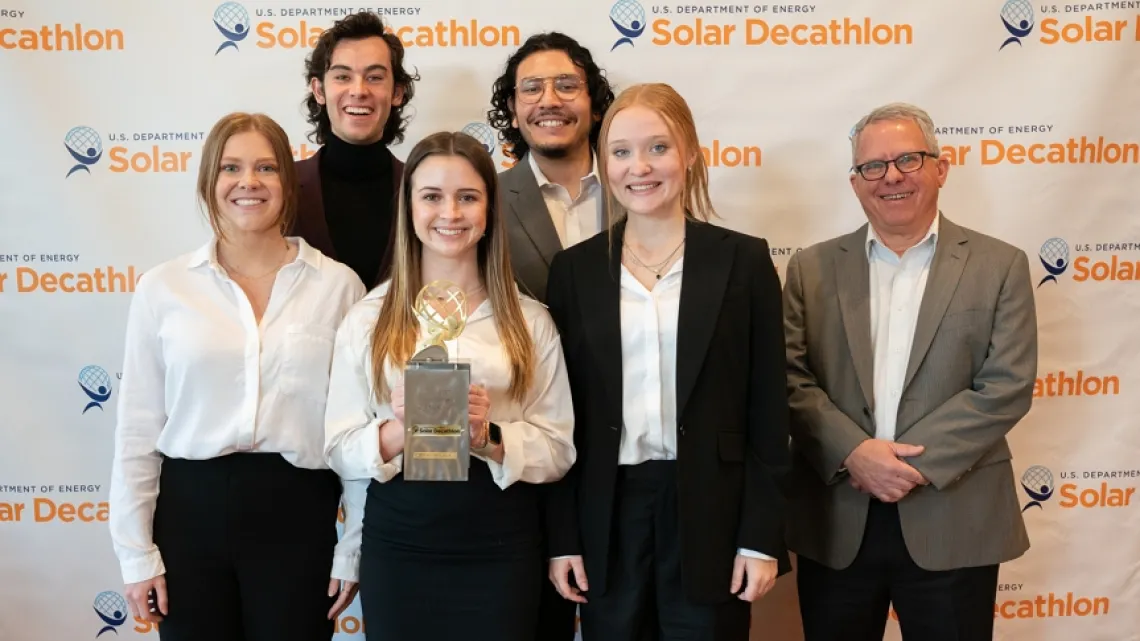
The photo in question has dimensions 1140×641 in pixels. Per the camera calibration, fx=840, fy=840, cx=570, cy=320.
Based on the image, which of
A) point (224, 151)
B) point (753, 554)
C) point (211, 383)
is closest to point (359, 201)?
point (224, 151)

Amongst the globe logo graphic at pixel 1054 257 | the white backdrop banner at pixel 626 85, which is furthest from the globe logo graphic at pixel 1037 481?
the globe logo graphic at pixel 1054 257

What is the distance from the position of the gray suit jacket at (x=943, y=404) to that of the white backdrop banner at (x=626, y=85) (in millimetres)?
767

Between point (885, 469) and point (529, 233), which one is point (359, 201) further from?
point (885, 469)

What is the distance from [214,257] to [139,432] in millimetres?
447

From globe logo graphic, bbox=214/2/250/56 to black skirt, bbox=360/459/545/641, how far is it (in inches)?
72.4

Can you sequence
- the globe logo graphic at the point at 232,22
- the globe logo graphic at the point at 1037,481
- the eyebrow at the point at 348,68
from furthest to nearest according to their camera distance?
the globe logo graphic at the point at 1037,481 < the globe logo graphic at the point at 232,22 < the eyebrow at the point at 348,68

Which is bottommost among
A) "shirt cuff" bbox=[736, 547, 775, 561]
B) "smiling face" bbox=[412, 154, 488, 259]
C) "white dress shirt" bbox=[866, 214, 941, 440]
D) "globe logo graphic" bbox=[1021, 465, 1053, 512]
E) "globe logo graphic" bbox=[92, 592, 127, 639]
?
"globe logo graphic" bbox=[92, 592, 127, 639]

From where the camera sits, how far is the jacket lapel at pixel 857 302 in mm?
2229

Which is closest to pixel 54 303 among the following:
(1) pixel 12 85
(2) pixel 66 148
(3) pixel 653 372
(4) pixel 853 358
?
(2) pixel 66 148

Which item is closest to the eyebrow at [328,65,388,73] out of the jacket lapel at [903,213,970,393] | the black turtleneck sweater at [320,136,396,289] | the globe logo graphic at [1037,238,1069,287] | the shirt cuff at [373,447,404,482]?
the black turtleneck sweater at [320,136,396,289]

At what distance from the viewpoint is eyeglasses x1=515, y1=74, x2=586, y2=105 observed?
2.57 metres

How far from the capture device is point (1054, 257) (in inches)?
116

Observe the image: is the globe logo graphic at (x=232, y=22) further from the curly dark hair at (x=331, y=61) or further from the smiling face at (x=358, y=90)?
the smiling face at (x=358, y=90)

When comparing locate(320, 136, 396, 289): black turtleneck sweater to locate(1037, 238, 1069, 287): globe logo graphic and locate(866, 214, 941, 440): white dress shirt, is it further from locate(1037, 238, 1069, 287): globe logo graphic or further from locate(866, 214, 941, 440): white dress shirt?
locate(1037, 238, 1069, 287): globe logo graphic
